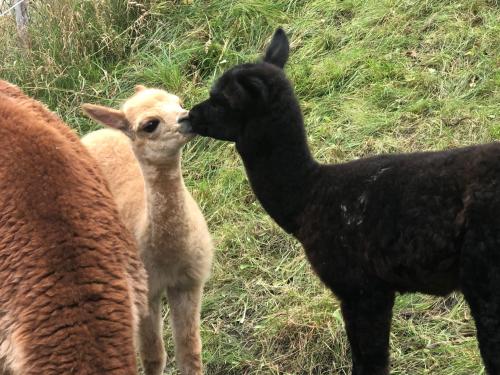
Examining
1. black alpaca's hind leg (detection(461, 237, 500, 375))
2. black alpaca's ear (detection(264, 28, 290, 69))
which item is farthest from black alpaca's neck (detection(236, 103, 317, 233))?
black alpaca's hind leg (detection(461, 237, 500, 375))

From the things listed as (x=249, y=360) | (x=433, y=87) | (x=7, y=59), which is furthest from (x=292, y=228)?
(x=7, y=59)

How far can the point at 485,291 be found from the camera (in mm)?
3387

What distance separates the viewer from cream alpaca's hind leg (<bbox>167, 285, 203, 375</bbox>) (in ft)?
15.2

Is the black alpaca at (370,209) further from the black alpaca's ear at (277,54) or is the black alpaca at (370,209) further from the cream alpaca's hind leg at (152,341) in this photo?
the cream alpaca's hind leg at (152,341)

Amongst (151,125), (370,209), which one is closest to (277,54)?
(151,125)

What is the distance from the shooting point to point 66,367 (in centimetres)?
284

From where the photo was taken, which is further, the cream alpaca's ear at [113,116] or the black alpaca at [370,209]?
the cream alpaca's ear at [113,116]

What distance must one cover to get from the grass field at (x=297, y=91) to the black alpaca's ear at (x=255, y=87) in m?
1.51

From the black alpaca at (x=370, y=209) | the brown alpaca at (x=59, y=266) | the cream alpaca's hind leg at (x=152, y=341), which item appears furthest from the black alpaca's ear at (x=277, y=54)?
the cream alpaca's hind leg at (x=152, y=341)

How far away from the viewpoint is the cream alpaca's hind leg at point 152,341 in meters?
4.59

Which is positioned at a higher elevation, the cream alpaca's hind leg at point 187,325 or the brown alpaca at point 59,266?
the brown alpaca at point 59,266

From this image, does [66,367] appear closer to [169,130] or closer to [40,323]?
[40,323]

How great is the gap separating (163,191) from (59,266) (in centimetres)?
140

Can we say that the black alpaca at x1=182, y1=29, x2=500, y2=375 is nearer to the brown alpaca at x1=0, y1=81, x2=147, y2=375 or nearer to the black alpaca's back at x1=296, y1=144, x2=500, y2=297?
the black alpaca's back at x1=296, y1=144, x2=500, y2=297
